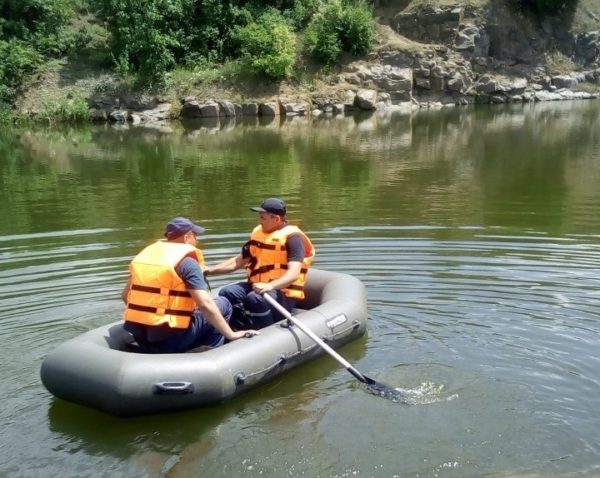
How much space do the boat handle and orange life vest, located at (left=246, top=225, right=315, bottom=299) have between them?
139 centimetres

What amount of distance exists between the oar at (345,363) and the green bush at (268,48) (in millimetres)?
24236

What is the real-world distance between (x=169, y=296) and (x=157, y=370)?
52 cm

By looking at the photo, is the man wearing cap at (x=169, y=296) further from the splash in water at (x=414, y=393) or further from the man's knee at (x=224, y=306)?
the splash in water at (x=414, y=393)

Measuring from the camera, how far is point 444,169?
15.4 meters

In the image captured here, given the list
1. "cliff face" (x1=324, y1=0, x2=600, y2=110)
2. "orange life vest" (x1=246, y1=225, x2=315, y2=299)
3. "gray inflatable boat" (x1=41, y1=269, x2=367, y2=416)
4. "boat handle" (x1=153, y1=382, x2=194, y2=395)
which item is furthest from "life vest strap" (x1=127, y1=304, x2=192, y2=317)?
"cliff face" (x1=324, y1=0, x2=600, y2=110)

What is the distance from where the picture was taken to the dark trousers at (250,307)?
584cm

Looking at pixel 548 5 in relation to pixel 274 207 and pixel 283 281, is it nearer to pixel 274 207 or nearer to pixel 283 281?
pixel 274 207

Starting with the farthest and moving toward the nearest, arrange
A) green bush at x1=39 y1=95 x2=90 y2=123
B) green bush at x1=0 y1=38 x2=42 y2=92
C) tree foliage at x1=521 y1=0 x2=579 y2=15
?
1. tree foliage at x1=521 y1=0 x2=579 y2=15
2. green bush at x1=0 y1=38 x2=42 y2=92
3. green bush at x1=39 y1=95 x2=90 y2=123

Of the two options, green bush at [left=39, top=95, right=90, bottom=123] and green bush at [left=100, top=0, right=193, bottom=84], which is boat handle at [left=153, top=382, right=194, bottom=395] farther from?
green bush at [left=100, top=0, right=193, bottom=84]

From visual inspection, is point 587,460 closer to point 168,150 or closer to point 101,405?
point 101,405

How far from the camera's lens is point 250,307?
5.87 metres

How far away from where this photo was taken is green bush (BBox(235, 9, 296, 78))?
2883cm

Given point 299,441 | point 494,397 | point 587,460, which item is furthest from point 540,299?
point 299,441

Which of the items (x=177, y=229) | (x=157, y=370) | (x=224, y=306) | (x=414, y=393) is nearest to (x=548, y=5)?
(x=224, y=306)
